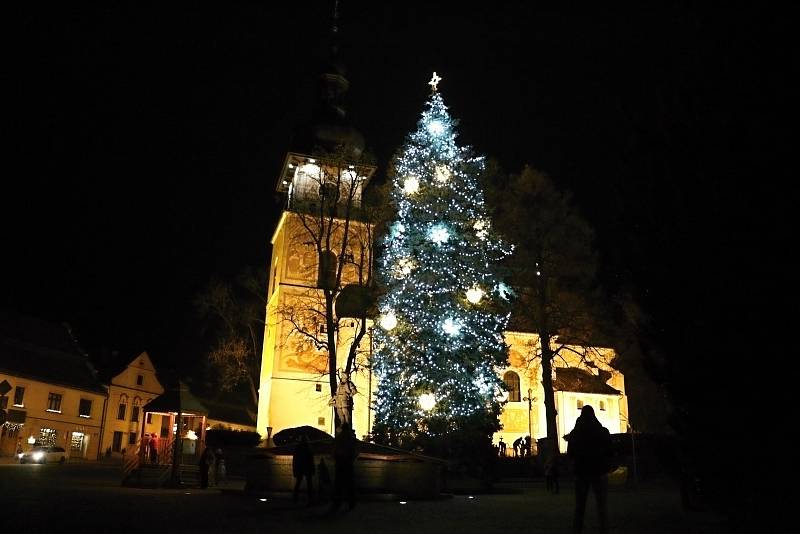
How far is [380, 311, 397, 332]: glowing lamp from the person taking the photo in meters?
25.4

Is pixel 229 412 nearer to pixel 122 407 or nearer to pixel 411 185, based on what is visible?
pixel 122 407

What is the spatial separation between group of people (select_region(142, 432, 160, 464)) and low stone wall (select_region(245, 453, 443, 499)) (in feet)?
29.1

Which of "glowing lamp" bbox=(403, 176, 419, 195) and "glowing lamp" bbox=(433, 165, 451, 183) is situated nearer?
"glowing lamp" bbox=(403, 176, 419, 195)

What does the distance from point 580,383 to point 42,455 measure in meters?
34.6

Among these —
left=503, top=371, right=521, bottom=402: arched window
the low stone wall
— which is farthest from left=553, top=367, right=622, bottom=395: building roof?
the low stone wall

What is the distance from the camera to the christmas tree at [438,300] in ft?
79.8

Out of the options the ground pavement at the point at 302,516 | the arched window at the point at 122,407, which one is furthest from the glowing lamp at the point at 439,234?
the arched window at the point at 122,407

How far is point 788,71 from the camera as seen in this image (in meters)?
8.10

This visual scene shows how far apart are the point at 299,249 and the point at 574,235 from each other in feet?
58.2

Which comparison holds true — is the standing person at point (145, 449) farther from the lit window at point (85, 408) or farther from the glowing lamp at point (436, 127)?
the lit window at point (85, 408)

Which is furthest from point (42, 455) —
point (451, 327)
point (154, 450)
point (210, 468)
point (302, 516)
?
point (302, 516)

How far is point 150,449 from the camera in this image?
86.0 feet

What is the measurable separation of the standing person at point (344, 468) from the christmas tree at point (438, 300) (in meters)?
11.5

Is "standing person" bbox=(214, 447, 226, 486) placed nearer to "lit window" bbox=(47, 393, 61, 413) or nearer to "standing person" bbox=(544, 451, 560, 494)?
"standing person" bbox=(544, 451, 560, 494)
